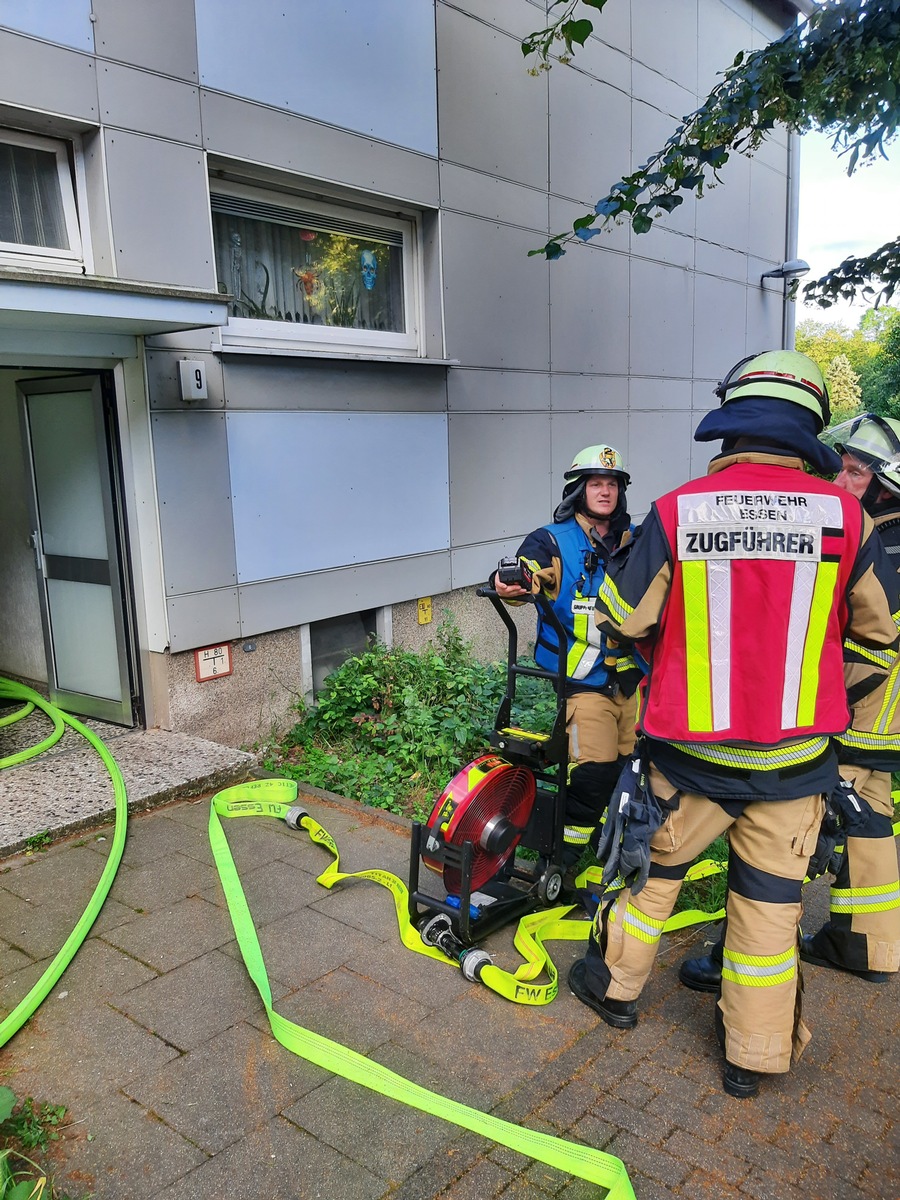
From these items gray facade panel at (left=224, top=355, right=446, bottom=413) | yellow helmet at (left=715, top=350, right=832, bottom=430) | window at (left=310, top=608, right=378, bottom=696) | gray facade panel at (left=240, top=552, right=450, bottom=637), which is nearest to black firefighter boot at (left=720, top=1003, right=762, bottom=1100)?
yellow helmet at (left=715, top=350, right=832, bottom=430)

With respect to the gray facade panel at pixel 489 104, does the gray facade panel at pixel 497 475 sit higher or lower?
lower

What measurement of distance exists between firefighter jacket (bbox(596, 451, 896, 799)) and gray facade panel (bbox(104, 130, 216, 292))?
366 centimetres

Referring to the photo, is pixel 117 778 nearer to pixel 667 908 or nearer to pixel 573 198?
pixel 667 908

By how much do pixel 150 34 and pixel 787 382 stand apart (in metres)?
4.32

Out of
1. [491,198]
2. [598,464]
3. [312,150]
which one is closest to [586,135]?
[491,198]

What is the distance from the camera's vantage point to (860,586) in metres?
2.82

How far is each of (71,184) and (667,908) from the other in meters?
4.86

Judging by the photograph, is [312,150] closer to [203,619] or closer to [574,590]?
[203,619]

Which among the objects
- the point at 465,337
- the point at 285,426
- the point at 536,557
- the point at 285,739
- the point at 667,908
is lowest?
the point at 285,739

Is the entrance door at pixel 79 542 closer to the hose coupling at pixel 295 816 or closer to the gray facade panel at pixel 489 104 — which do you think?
the hose coupling at pixel 295 816

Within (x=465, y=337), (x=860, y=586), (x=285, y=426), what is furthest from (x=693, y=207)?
(x=860, y=586)

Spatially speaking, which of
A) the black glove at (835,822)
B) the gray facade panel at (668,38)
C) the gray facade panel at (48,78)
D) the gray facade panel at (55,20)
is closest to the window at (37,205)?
the gray facade panel at (48,78)

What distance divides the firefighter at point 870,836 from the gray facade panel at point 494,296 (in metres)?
4.41

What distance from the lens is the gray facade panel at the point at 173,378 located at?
5172 mm
